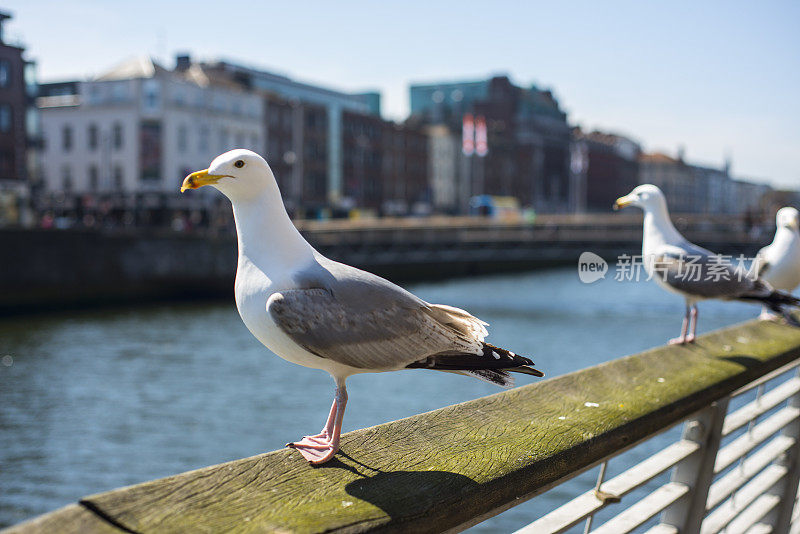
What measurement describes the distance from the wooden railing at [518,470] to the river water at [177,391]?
738cm

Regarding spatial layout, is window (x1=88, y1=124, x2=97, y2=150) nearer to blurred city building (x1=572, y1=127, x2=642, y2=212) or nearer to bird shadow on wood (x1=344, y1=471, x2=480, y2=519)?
bird shadow on wood (x1=344, y1=471, x2=480, y2=519)

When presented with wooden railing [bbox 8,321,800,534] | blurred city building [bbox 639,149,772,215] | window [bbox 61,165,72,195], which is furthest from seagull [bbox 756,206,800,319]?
blurred city building [bbox 639,149,772,215]

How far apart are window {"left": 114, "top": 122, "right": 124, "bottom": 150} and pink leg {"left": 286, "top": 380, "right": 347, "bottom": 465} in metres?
44.8

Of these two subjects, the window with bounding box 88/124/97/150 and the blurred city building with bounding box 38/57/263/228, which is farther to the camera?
the window with bounding box 88/124/97/150

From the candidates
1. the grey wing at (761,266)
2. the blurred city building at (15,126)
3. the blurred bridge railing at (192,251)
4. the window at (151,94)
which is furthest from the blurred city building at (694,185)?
the grey wing at (761,266)

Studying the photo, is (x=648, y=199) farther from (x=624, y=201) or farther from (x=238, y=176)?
(x=238, y=176)

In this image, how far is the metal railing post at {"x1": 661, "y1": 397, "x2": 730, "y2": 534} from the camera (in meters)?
2.34

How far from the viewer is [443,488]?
1549mm

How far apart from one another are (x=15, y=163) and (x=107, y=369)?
862 inches

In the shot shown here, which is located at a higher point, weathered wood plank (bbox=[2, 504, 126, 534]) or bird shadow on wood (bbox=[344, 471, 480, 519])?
weathered wood plank (bbox=[2, 504, 126, 534])

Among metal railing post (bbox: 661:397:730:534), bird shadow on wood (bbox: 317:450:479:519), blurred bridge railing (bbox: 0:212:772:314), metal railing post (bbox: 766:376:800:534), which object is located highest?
bird shadow on wood (bbox: 317:450:479:519)

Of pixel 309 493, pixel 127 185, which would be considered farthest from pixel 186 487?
pixel 127 185

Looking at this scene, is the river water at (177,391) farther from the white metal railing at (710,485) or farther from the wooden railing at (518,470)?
the wooden railing at (518,470)

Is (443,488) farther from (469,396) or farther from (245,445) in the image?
(469,396)
